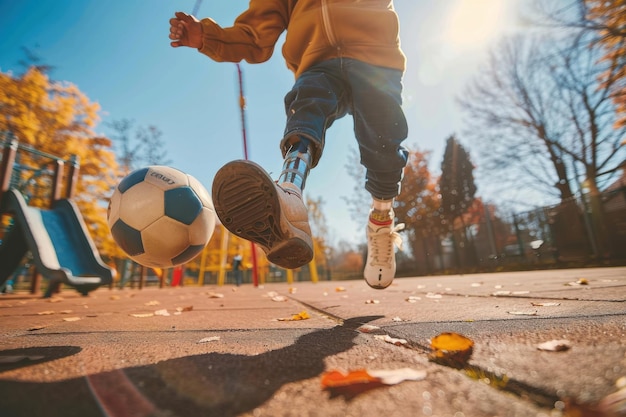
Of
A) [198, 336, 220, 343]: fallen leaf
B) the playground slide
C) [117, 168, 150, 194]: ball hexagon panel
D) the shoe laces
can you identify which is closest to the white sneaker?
the shoe laces

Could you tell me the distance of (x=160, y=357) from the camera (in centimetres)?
85

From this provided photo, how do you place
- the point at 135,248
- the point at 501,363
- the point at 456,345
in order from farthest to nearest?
the point at 135,248 → the point at 456,345 → the point at 501,363

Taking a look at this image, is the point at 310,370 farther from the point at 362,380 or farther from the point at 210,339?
the point at 210,339

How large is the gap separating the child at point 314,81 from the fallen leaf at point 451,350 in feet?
2.13

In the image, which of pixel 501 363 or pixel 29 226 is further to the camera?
pixel 29 226

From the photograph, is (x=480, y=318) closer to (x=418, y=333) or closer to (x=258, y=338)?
(x=418, y=333)

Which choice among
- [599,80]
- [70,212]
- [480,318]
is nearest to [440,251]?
[599,80]

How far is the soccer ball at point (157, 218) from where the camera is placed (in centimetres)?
181

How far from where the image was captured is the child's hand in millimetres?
1846

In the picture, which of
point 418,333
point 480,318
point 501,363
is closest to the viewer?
point 501,363

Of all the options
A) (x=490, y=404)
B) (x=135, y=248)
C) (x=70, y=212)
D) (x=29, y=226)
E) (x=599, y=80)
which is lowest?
(x=490, y=404)

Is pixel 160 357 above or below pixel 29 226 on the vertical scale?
below

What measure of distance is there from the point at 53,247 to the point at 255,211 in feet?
15.1

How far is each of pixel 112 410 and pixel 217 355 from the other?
34 centimetres
